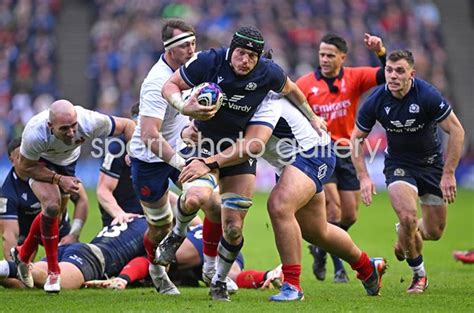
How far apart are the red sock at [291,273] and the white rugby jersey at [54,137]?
2524 millimetres

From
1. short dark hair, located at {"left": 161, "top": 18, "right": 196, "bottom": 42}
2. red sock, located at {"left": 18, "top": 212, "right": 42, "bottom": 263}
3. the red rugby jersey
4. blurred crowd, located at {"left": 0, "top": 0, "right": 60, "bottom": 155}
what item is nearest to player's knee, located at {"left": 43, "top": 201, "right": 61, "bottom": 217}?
red sock, located at {"left": 18, "top": 212, "right": 42, "bottom": 263}

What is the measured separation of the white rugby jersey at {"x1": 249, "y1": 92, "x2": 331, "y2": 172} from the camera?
9.31 metres


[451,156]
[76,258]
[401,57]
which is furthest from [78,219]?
[451,156]

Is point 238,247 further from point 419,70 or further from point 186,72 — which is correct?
point 419,70

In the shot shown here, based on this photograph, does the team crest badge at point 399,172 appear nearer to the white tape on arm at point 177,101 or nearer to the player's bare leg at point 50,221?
the white tape on arm at point 177,101

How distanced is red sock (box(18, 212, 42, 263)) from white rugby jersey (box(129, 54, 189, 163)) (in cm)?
123

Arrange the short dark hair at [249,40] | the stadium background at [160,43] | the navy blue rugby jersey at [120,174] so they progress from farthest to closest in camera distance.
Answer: the stadium background at [160,43] → the navy blue rugby jersey at [120,174] → the short dark hair at [249,40]

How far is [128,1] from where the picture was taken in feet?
103

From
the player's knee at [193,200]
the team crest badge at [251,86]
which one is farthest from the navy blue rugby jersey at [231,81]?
the player's knee at [193,200]

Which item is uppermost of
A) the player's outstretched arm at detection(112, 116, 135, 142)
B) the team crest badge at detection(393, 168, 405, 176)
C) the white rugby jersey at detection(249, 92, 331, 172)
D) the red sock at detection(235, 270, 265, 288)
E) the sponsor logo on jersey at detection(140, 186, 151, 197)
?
the white rugby jersey at detection(249, 92, 331, 172)

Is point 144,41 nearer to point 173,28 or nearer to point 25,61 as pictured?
point 25,61

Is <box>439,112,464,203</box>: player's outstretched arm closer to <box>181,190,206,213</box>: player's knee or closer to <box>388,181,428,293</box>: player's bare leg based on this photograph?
<box>388,181,428,293</box>: player's bare leg

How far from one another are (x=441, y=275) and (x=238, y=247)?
364 centimetres

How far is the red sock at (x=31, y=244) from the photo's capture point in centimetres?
1014
